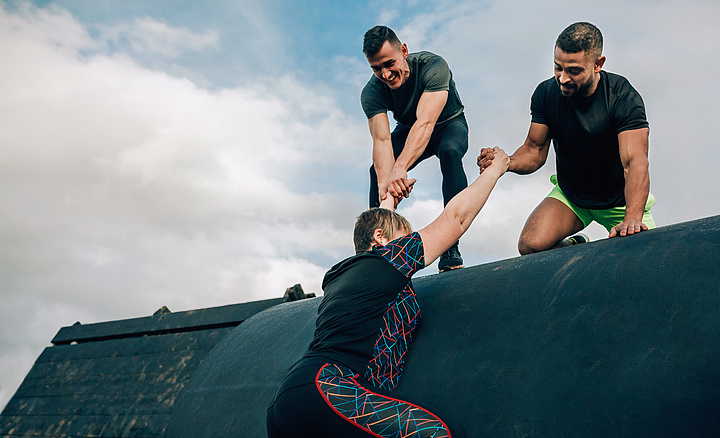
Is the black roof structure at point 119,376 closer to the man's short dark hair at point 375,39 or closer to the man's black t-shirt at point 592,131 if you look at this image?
the man's short dark hair at point 375,39

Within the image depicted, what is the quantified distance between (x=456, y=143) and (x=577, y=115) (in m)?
0.88

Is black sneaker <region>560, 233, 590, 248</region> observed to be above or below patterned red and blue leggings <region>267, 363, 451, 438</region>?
above

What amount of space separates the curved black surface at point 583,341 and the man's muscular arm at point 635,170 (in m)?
0.46

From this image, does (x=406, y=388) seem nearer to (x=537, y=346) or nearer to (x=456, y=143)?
(x=537, y=346)

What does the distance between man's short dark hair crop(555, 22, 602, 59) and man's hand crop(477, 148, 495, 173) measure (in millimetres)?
667

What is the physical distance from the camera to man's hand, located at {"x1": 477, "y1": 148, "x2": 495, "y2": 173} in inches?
129

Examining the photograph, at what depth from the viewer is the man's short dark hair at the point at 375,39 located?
149 inches

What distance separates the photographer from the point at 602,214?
3.71 meters

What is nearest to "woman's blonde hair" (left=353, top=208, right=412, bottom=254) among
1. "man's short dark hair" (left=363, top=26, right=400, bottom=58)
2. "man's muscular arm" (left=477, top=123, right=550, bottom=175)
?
"man's muscular arm" (left=477, top=123, right=550, bottom=175)

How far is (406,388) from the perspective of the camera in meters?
2.29

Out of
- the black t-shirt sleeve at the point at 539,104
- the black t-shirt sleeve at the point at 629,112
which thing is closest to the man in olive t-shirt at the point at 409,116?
the black t-shirt sleeve at the point at 539,104

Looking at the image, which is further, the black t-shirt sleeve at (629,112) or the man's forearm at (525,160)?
the man's forearm at (525,160)

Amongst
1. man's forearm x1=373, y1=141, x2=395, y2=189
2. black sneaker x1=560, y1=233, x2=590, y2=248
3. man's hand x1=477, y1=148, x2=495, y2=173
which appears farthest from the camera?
man's forearm x1=373, y1=141, x2=395, y2=189

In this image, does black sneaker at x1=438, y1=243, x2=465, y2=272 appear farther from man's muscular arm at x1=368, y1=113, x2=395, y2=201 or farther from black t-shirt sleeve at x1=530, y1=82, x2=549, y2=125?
black t-shirt sleeve at x1=530, y1=82, x2=549, y2=125
